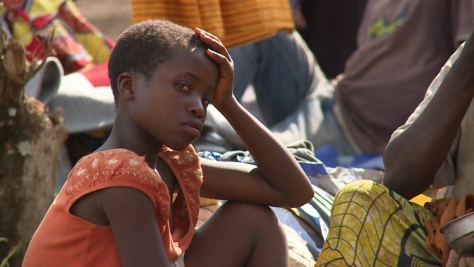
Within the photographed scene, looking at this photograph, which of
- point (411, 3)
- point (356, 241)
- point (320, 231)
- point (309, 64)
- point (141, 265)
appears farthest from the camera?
point (309, 64)

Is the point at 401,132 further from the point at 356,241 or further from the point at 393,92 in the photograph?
the point at 393,92

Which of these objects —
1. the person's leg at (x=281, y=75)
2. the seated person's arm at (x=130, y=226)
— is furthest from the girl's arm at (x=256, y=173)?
the person's leg at (x=281, y=75)

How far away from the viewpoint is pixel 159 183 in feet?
6.14

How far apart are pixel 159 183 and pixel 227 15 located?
2.56 meters

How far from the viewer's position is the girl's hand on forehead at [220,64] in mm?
2002

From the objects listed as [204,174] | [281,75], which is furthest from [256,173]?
[281,75]

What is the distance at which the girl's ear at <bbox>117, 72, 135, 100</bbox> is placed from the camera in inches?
76.4

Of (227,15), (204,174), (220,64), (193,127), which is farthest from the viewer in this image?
(227,15)

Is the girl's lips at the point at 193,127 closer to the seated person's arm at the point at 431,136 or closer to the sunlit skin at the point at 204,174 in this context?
the sunlit skin at the point at 204,174

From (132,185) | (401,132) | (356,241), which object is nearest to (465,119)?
(401,132)

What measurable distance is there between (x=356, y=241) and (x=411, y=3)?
2.52m

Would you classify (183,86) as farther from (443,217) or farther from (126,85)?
(443,217)

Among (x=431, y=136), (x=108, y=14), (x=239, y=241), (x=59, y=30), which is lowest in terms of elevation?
(x=108, y=14)

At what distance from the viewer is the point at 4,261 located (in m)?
2.58
